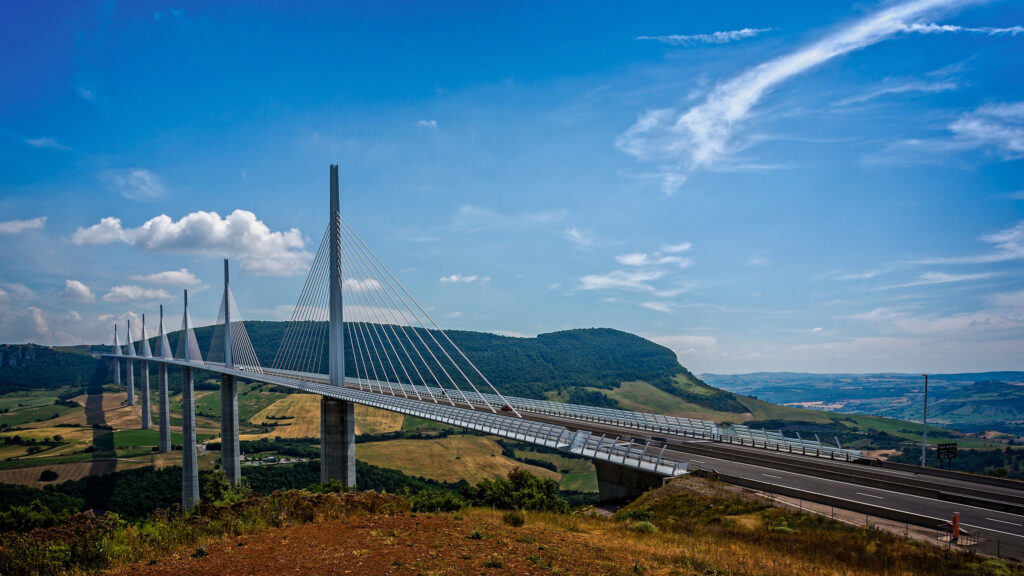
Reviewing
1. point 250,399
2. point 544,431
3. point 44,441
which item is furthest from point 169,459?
point 544,431

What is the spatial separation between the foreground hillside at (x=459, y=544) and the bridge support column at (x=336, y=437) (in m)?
26.7

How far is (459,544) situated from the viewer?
13352 mm

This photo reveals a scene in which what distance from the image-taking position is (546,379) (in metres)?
195

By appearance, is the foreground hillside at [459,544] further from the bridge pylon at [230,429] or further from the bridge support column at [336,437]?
the bridge pylon at [230,429]

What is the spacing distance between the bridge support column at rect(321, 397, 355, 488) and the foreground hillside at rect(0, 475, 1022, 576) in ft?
87.7

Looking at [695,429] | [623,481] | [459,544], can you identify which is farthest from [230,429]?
[459,544]

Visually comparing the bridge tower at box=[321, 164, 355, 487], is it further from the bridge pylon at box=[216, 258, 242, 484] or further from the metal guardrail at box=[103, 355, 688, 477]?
the bridge pylon at box=[216, 258, 242, 484]

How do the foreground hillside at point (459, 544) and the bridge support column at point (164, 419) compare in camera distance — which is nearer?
the foreground hillside at point (459, 544)

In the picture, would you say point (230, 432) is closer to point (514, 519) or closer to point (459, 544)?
point (514, 519)

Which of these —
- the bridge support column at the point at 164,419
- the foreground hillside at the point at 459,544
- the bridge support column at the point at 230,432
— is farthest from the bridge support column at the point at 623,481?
the bridge support column at the point at 164,419

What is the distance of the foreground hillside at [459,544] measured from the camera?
11.7 metres

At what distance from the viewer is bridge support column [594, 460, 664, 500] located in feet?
75.8

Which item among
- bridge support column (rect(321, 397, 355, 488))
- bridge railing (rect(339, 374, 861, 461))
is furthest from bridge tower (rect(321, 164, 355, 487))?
bridge railing (rect(339, 374, 861, 461))

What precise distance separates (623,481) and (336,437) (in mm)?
27791
